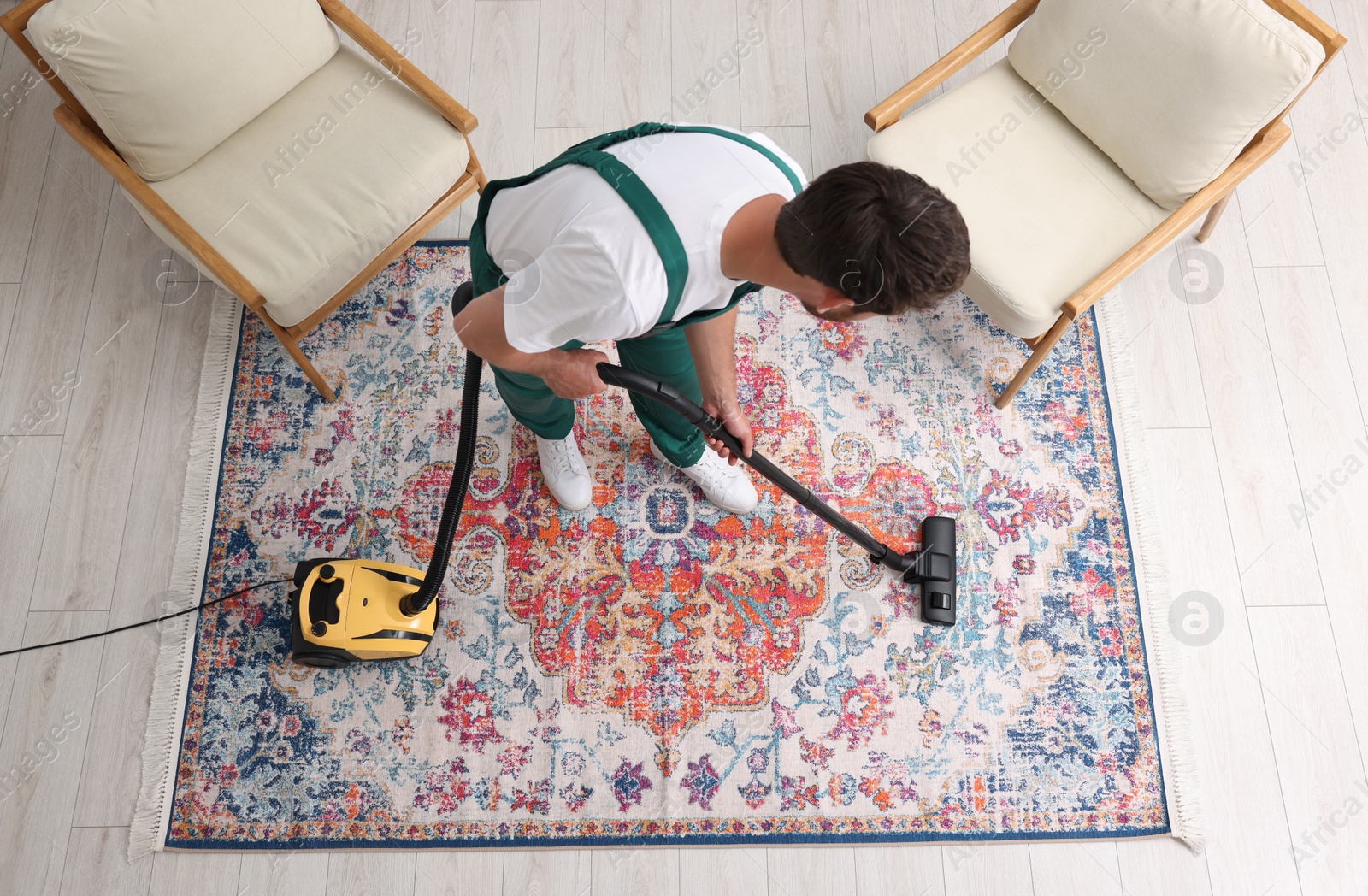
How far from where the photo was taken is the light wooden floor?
1.91 metres

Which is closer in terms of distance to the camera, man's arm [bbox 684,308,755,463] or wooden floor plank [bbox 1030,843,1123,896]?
man's arm [bbox 684,308,755,463]

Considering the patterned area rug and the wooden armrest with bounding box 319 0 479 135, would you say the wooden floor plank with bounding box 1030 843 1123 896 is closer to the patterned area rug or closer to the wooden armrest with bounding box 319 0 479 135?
the patterned area rug

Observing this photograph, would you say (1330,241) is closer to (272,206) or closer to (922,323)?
(922,323)

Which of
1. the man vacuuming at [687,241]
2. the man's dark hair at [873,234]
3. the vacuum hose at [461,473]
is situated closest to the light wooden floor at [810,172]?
the vacuum hose at [461,473]

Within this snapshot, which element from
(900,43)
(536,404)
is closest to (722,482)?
(536,404)

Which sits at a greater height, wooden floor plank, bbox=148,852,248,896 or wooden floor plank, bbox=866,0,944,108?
wooden floor plank, bbox=866,0,944,108

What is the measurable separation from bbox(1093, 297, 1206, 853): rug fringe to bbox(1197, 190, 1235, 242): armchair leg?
0.31 m

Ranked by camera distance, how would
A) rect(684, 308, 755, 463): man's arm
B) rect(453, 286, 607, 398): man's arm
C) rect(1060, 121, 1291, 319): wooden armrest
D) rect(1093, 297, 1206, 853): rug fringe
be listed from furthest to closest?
1. rect(1093, 297, 1206, 853): rug fringe
2. rect(1060, 121, 1291, 319): wooden armrest
3. rect(684, 308, 755, 463): man's arm
4. rect(453, 286, 607, 398): man's arm

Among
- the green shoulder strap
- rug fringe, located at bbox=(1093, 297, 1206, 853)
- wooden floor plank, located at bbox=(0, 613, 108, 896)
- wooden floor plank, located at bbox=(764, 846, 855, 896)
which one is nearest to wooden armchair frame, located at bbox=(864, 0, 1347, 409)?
rug fringe, located at bbox=(1093, 297, 1206, 853)

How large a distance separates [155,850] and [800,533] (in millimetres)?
1603

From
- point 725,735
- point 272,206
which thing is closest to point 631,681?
point 725,735

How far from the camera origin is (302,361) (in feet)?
6.81

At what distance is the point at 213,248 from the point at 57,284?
0.82 meters

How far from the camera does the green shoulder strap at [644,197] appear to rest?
1095 millimetres
